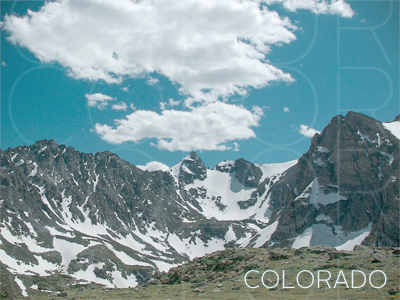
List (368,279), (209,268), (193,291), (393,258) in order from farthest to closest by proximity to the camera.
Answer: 1. (209,268)
2. (393,258)
3. (193,291)
4. (368,279)

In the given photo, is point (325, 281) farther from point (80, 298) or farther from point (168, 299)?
point (80, 298)

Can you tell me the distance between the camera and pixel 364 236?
18738 centimetres

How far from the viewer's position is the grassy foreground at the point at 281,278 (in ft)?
76.7

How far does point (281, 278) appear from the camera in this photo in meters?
27.1

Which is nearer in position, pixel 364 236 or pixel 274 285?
pixel 274 285

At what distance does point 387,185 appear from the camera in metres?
198

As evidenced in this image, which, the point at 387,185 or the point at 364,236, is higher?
the point at 387,185

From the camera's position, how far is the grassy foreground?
23.4 m

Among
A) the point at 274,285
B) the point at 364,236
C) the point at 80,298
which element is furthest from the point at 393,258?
the point at 364,236

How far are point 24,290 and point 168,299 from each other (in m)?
143

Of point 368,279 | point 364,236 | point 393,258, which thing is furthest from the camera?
point 364,236

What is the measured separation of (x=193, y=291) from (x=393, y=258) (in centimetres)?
1751

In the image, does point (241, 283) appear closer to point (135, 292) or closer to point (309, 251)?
point (135, 292)

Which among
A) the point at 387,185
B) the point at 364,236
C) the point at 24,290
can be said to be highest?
the point at 387,185
